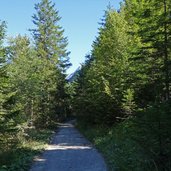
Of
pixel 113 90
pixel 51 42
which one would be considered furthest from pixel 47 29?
pixel 113 90

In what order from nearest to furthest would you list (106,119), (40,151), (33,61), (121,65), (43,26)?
(40,151) → (121,65) → (106,119) → (33,61) → (43,26)

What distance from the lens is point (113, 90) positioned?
27.5 metres

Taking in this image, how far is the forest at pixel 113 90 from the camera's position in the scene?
12055 mm

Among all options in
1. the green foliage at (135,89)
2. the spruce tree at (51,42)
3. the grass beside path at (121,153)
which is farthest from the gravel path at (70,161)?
the spruce tree at (51,42)

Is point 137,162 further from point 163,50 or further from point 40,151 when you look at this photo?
point 40,151

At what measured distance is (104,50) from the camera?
31641 millimetres

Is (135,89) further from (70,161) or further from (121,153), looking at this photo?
(70,161)

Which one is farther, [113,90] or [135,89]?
[113,90]

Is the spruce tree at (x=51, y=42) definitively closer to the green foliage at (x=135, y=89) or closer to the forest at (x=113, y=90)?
the forest at (x=113, y=90)

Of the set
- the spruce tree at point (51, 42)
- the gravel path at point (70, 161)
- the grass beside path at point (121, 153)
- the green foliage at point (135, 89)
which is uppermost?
the spruce tree at point (51, 42)

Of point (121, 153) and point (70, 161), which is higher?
point (121, 153)

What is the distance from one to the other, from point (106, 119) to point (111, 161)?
12.9 meters

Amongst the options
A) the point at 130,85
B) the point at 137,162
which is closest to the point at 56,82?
the point at 130,85

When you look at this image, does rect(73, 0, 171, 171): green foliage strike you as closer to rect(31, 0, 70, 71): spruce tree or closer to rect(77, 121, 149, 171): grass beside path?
rect(77, 121, 149, 171): grass beside path
